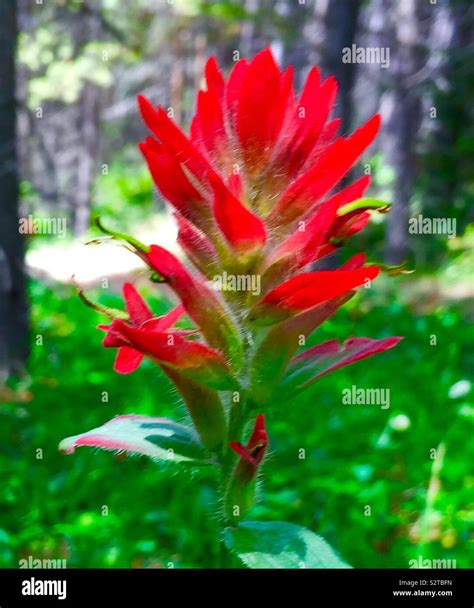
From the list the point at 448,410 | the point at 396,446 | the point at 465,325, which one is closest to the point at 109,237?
the point at 396,446

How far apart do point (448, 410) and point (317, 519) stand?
111 centimetres

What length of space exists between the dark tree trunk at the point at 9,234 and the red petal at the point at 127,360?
2.68m

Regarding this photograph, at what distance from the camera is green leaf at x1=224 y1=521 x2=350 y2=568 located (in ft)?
2.10

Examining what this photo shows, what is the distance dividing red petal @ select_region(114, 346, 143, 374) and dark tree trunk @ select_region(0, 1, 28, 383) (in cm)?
268

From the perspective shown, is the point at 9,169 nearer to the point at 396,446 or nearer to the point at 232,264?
the point at 396,446

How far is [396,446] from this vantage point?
270 centimetres

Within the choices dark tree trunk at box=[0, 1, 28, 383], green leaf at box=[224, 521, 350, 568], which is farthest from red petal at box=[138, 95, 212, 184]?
dark tree trunk at box=[0, 1, 28, 383]

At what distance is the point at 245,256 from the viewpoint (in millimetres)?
686

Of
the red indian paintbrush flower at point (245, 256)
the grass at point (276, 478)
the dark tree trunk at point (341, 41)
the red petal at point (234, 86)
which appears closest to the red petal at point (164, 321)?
the red indian paintbrush flower at point (245, 256)

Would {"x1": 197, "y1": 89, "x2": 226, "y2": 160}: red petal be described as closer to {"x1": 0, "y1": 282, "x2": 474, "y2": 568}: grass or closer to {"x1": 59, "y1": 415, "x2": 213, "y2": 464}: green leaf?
{"x1": 59, "y1": 415, "x2": 213, "y2": 464}: green leaf

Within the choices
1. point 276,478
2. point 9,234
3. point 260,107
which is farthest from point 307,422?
point 260,107

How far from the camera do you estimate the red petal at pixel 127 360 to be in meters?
0.72

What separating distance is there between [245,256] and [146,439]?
0.21 metres

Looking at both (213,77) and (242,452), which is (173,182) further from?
(242,452)
